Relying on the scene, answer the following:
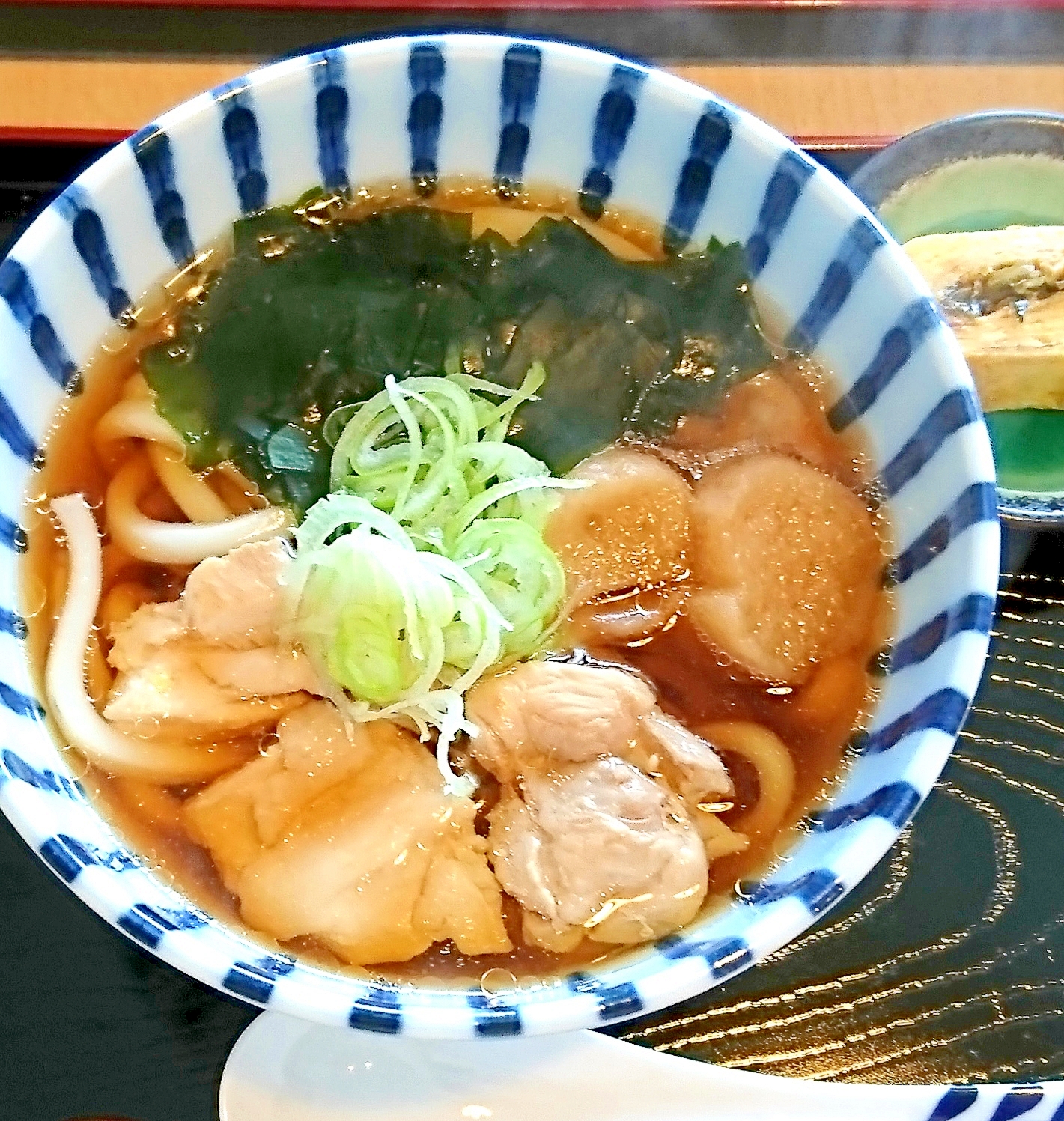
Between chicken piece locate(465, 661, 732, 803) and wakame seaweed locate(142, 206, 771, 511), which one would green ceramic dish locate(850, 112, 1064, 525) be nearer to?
wakame seaweed locate(142, 206, 771, 511)

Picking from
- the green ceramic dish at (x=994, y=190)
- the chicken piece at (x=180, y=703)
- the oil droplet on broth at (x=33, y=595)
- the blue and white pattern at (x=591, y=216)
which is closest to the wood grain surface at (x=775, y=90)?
the green ceramic dish at (x=994, y=190)

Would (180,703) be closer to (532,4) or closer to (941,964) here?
(941,964)

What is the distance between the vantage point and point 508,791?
125 cm

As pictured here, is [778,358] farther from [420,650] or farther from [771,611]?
[420,650]

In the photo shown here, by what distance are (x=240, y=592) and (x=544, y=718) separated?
36 cm

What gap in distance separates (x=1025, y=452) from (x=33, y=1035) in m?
1.46

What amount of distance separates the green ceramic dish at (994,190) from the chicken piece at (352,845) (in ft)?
2.87

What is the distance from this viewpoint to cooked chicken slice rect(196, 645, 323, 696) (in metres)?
1.25

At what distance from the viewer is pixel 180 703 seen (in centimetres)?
125

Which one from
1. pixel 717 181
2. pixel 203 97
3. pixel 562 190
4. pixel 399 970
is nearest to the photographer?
pixel 399 970

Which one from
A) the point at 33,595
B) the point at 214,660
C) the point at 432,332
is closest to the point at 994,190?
the point at 432,332

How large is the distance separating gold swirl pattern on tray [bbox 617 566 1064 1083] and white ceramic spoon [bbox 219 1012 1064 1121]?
28 millimetres

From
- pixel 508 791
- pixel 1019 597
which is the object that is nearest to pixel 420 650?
pixel 508 791

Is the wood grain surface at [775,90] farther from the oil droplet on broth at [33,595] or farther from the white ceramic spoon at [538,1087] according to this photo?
the white ceramic spoon at [538,1087]
